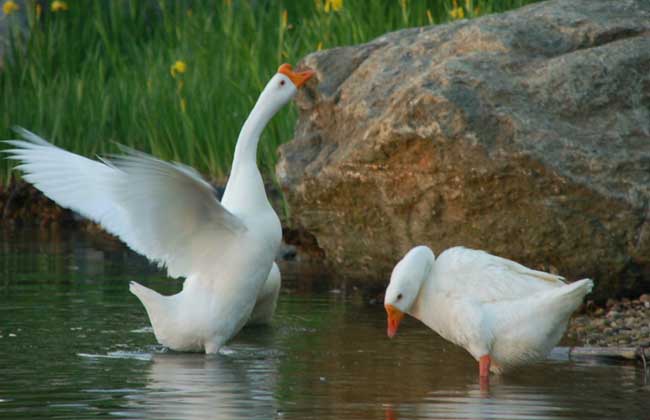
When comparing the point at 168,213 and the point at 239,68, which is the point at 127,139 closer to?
the point at 239,68

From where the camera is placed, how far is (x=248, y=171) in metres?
6.50

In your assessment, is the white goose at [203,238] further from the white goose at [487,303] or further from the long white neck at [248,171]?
the white goose at [487,303]

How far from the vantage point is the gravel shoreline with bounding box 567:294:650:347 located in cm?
657

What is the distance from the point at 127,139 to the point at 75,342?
223 inches

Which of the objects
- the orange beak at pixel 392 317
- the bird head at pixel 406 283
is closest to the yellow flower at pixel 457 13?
the bird head at pixel 406 283

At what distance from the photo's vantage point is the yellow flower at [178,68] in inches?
449

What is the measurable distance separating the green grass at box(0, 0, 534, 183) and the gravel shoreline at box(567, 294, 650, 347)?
11.1ft

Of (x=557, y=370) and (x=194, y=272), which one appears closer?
(x=557, y=370)

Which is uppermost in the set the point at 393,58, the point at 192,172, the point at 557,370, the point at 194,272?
the point at 393,58

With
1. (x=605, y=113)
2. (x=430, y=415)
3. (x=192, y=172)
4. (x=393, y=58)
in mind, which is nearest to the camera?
(x=430, y=415)

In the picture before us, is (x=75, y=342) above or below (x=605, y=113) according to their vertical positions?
below

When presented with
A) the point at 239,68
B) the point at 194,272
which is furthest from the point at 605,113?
the point at 239,68

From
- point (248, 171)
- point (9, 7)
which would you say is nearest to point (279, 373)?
point (248, 171)

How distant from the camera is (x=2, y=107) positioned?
12.4 m
